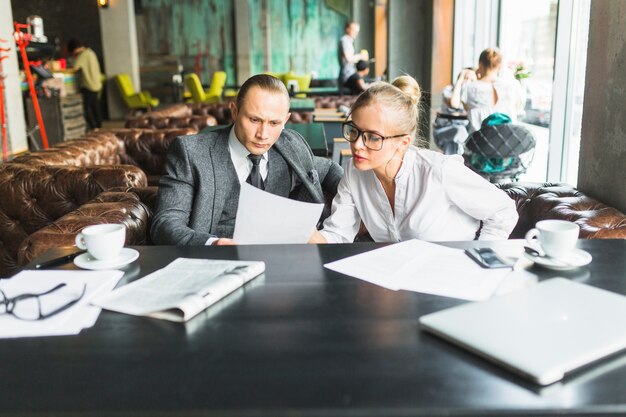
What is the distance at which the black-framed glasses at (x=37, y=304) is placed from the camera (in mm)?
1109

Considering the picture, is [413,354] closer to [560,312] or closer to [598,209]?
[560,312]

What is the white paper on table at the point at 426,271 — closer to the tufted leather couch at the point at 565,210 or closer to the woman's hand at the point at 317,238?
the woman's hand at the point at 317,238

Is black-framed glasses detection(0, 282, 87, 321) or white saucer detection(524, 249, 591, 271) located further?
white saucer detection(524, 249, 591, 271)

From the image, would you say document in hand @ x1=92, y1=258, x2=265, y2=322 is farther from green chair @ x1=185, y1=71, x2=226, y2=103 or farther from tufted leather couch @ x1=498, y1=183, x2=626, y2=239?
green chair @ x1=185, y1=71, x2=226, y2=103

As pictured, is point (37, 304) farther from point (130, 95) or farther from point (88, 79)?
point (130, 95)

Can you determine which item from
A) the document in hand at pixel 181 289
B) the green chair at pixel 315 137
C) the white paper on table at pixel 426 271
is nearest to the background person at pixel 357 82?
the green chair at pixel 315 137

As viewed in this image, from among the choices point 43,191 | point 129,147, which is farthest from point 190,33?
point 43,191

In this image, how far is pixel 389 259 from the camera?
1400 mm

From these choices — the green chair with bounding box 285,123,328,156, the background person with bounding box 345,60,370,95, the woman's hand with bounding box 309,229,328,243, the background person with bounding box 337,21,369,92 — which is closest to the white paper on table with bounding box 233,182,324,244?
the woman's hand with bounding box 309,229,328,243

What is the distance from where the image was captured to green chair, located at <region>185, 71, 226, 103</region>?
510 inches

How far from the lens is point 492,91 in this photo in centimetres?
548

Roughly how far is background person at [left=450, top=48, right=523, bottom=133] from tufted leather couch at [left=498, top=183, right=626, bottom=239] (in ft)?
9.81

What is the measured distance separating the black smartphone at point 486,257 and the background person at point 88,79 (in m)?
11.6

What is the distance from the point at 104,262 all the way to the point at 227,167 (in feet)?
3.02
